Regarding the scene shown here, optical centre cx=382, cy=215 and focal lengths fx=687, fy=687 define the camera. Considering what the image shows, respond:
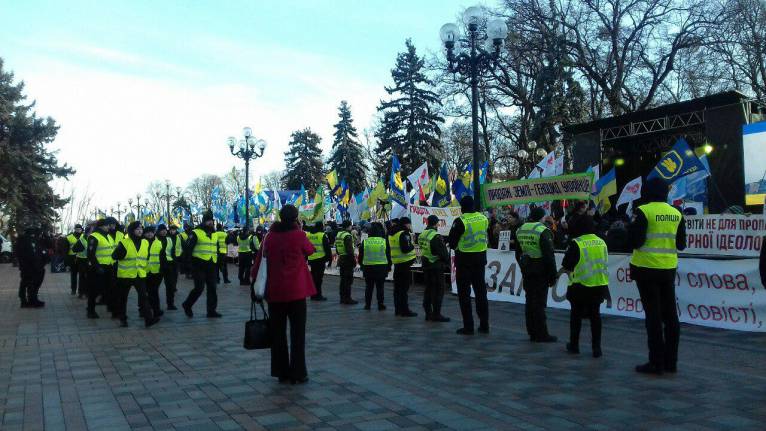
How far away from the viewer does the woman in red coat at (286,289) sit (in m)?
6.74

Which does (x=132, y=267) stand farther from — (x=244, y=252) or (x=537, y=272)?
(x=244, y=252)

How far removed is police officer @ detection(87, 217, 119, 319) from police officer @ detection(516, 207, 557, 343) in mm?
7837

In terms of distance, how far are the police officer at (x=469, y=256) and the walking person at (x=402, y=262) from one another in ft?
7.87

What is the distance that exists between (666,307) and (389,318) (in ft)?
18.8

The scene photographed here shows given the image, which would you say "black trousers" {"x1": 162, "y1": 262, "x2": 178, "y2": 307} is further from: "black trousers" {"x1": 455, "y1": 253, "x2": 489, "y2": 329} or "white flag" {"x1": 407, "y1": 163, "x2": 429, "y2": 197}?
"white flag" {"x1": 407, "y1": 163, "x2": 429, "y2": 197}

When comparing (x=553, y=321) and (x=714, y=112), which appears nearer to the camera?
(x=553, y=321)

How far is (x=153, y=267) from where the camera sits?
40.8 ft

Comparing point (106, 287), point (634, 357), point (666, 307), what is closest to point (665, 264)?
point (666, 307)

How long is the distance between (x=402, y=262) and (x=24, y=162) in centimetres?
4027

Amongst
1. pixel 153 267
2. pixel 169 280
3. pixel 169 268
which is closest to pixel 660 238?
pixel 153 267

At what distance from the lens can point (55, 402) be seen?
242 inches

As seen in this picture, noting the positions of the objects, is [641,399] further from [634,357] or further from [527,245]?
[527,245]

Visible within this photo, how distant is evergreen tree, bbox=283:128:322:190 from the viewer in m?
80.9

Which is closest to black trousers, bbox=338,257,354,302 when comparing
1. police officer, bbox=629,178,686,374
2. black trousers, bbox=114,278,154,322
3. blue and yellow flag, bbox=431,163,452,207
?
black trousers, bbox=114,278,154,322
